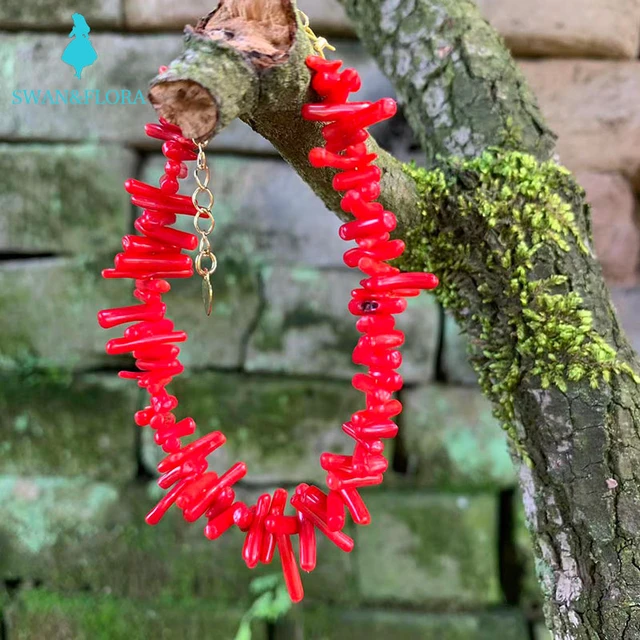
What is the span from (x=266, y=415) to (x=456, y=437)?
430 millimetres

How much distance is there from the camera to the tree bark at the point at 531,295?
0.59 metres

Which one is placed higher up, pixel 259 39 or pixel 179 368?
pixel 259 39

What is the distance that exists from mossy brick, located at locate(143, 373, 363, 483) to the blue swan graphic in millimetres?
721

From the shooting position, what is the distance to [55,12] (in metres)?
1.21

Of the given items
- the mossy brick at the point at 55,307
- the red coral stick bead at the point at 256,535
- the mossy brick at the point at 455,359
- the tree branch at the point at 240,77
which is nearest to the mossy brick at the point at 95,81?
the mossy brick at the point at 55,307

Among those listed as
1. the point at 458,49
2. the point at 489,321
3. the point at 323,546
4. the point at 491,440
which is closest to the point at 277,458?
the point at 323,546

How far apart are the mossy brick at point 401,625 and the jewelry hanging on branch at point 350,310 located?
0.77 metres

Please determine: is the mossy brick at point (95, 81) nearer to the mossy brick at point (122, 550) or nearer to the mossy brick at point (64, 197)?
the mossy brick at point (64, 197)

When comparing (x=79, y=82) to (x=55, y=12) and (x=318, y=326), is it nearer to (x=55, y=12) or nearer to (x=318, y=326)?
(x=55, y=12)

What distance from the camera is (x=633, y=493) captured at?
23.4 inches

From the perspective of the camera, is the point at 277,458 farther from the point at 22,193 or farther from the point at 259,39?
the point at 259,39

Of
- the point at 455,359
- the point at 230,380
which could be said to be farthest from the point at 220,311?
the point at 455,359

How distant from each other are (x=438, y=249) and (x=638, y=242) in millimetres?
818

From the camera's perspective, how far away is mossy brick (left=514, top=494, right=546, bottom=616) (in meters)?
1.26
